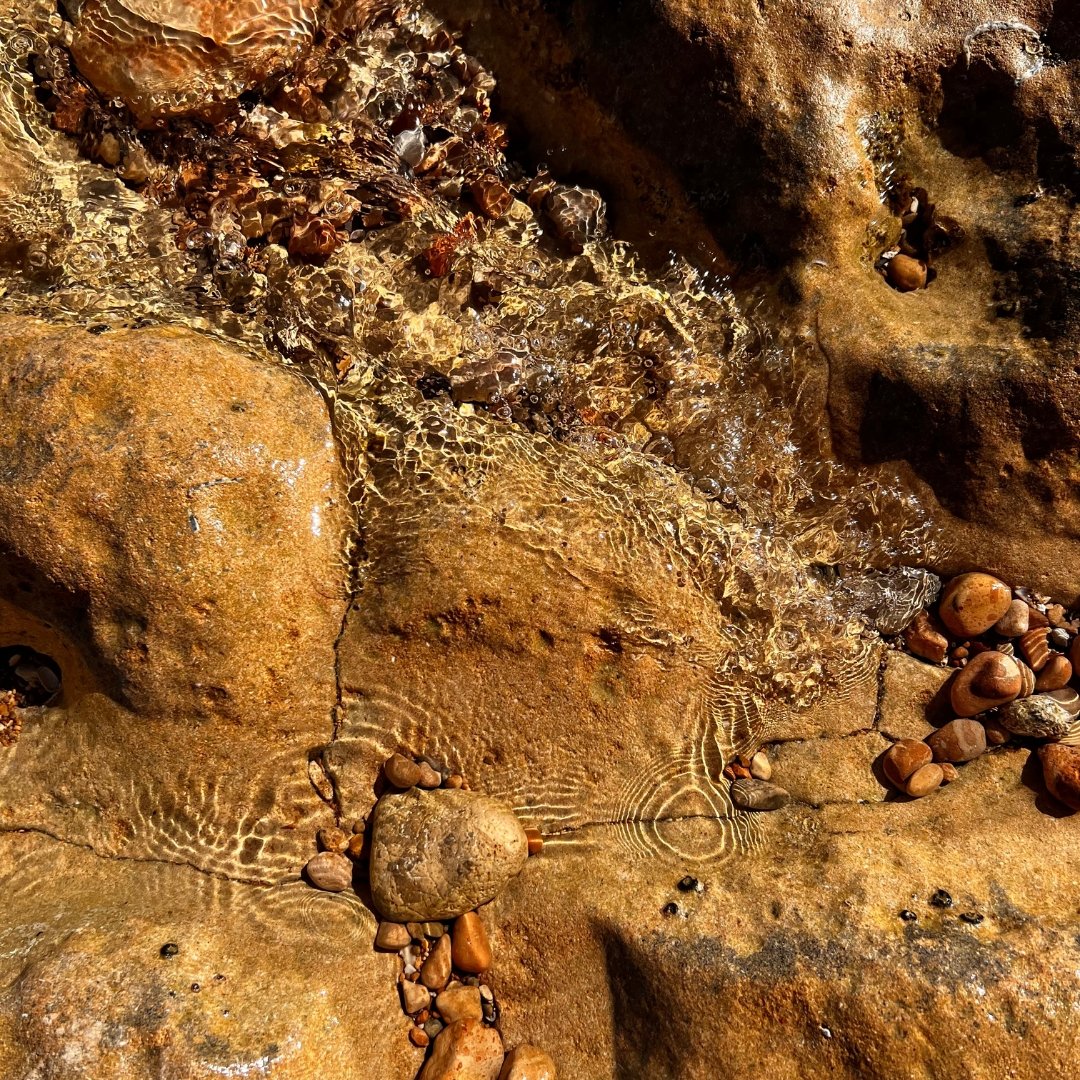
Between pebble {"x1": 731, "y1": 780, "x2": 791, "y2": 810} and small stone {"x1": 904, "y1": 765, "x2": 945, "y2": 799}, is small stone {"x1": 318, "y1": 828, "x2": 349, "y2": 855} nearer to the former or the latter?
pebble {"x1": 731, "y1": 780, "x2": 791, "y2": 810}

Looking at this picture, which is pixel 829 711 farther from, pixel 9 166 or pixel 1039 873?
pixel 9 166

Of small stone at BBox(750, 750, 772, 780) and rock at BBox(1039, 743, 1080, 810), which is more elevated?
rock at BBox(1039, 743, 1080, 810)

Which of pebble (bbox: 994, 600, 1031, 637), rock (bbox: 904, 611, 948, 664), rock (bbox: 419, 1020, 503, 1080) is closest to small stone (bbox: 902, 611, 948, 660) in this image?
rock (bbox: 904, 611, 948, 664)

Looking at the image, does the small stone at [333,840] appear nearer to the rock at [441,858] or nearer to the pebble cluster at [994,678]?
the rock at [441,858]

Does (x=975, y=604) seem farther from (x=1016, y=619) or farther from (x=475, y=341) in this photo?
(x=475, y=341)

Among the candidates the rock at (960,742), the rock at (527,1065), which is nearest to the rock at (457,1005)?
the rock at (527,1065)

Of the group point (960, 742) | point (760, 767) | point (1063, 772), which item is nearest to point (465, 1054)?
point (760, 767)

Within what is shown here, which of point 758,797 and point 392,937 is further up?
point 758,797
